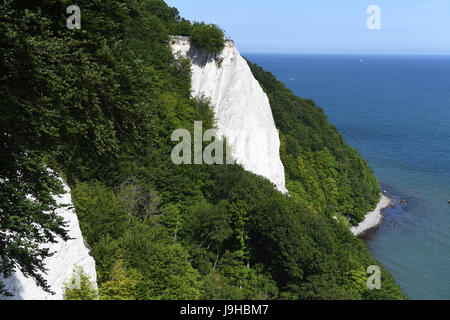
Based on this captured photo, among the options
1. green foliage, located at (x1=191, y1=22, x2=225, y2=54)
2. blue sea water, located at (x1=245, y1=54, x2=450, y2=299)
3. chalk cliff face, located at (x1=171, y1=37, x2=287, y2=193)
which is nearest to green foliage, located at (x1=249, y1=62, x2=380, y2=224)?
blue sea water, located at (x1=245, y1=54, x2=450, y2=299)

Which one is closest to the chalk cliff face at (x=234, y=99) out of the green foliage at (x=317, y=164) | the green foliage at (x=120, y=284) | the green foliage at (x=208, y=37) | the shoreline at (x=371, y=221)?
the green foliage at (x=208, y=37)

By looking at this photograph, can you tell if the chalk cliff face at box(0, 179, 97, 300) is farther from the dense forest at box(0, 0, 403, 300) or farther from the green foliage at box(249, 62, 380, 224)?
the green foliage at box(249, 62, 380, 224)

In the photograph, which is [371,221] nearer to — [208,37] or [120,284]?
[208,37]

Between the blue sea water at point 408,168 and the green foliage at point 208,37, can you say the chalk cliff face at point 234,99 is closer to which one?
the green foliage at point 208,37
